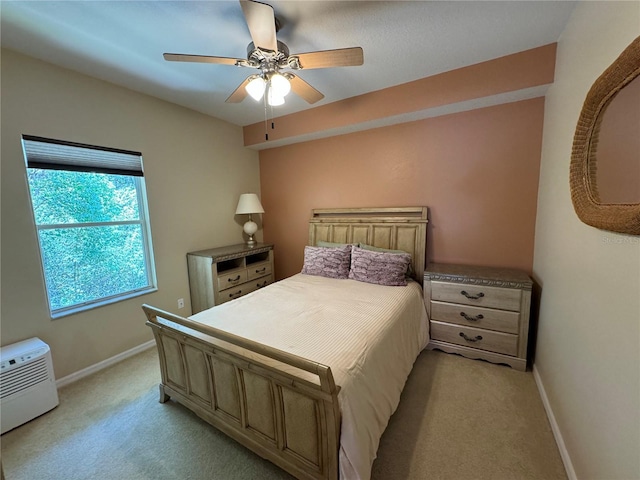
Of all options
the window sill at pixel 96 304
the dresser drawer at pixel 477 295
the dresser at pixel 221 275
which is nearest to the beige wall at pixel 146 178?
the window sill at pixel 96 304

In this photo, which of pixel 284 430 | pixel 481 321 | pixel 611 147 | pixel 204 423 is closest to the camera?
pixel 611 147

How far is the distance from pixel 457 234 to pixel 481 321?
90 centimetres

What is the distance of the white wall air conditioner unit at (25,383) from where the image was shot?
67.1 inches

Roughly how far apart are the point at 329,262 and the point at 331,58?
193 centimetres

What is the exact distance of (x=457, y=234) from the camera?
2760mm

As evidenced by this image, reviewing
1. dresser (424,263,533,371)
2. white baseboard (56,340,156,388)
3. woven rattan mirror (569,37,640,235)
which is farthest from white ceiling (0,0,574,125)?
white baseboard (56,340,156,388)

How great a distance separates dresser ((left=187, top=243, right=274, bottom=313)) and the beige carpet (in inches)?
40.9

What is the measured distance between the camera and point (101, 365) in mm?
2387

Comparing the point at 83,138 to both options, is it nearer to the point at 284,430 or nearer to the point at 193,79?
the point at 193,79

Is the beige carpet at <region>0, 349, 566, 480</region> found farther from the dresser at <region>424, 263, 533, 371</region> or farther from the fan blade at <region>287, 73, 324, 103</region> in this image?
the fan blade at <region>287, 73, 324, 103</region>

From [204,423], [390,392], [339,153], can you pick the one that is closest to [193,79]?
[339,153]

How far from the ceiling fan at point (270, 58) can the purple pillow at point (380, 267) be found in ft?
5.35

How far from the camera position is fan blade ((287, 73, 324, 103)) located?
1849mm

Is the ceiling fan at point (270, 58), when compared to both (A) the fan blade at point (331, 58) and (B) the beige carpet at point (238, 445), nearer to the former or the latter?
(A) the fan blade at point (331, 58)
